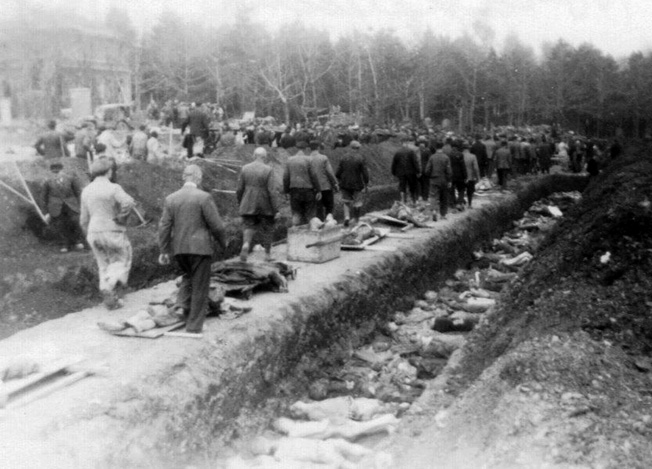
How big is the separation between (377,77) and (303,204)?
3914 centimetres

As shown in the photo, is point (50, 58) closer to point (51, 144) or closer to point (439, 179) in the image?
point (51, 144)

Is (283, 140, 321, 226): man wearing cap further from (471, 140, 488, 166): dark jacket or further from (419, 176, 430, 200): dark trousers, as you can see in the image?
(471, 140, 488, 166): dark jacket

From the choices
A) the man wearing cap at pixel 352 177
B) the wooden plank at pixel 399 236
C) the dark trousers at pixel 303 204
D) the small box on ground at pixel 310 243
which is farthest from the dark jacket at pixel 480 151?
the small box on ground at pixel 310 243

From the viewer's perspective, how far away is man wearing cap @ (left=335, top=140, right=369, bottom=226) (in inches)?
580

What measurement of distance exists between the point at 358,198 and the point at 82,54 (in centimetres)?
2257

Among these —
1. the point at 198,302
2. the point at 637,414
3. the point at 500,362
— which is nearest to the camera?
the point at 637,414

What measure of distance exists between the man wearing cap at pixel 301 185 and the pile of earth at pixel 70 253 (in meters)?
1.96

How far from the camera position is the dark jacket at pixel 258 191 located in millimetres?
10938

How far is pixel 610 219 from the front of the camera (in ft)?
34.2

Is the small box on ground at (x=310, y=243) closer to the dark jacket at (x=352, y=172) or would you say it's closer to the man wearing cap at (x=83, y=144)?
the dark jacket at (x=352, y=172)

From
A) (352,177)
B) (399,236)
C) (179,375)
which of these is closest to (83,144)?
(352,177)

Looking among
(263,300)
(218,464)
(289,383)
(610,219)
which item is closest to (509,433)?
(218,464)

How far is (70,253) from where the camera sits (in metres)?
13.3

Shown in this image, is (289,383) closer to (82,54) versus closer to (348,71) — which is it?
(82,54)
